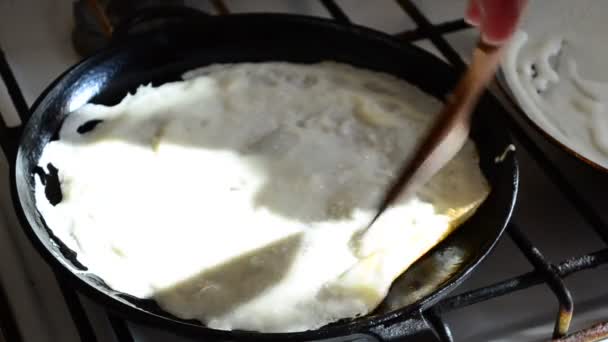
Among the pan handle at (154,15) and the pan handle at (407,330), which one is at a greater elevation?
the pan handle at (154,15)

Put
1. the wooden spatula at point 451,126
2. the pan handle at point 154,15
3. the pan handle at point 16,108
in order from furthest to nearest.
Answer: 1. the pan handle at point 154,15
2. the pan handle at point 16,108
3. the wooden spatula at point 451,126

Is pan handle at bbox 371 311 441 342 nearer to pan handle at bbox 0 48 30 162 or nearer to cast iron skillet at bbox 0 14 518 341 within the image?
cast iron skillet at bbox 0 14 518 341

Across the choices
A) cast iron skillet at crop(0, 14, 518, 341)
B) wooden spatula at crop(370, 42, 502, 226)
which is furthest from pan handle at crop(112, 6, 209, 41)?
wooden spatula at crop(370, 42, 502, 226)

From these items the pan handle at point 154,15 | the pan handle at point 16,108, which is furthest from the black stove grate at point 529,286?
the pan handle at point 154,15

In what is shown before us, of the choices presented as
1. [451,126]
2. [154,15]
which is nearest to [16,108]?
[154,15]

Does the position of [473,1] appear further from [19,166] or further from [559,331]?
[19,166]

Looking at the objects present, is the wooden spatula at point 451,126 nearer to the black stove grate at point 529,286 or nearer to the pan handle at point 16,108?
the black stove grate at point 529,286

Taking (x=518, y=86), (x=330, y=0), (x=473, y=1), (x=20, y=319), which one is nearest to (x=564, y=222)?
(x=518, y=86)
